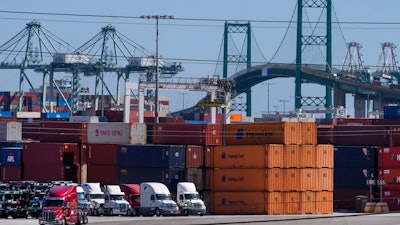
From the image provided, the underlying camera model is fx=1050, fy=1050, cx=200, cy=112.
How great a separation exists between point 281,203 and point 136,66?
295ft

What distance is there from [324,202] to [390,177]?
5.92m

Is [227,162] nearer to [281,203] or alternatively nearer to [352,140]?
[281,203]

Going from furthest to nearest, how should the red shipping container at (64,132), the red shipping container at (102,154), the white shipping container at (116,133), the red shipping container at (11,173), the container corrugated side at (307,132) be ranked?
the white shipping container at (116,133) < the red shipping container at (64,132) < the red shipping container at (11,173) < the red shipping container at (102,154) < the container corrugated side at (307,132)

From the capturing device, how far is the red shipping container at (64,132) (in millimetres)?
75625

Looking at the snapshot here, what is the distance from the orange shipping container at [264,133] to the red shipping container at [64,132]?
11748 millimetres

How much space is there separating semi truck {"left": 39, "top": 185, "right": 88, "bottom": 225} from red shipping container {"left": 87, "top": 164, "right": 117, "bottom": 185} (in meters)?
16.8

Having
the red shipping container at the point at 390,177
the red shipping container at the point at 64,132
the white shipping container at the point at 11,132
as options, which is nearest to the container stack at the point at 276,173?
the red shipping container at the point at 390,177

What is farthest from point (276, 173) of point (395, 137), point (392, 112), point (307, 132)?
point (392, 112)

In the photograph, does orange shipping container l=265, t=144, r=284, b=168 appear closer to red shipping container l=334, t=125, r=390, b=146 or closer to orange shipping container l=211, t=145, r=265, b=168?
orange shipping container l=211, t=145, r=265, b=168

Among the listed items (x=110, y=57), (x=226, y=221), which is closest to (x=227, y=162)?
(x=226, y=221)

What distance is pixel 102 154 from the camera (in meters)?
71.5

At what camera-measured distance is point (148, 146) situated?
6956 cm

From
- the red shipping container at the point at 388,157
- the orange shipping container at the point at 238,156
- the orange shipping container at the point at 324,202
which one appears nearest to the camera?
the orange shipping container at the point at 238,156

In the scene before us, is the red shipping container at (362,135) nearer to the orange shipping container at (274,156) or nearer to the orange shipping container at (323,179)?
the orange shipping container at (323,179)
